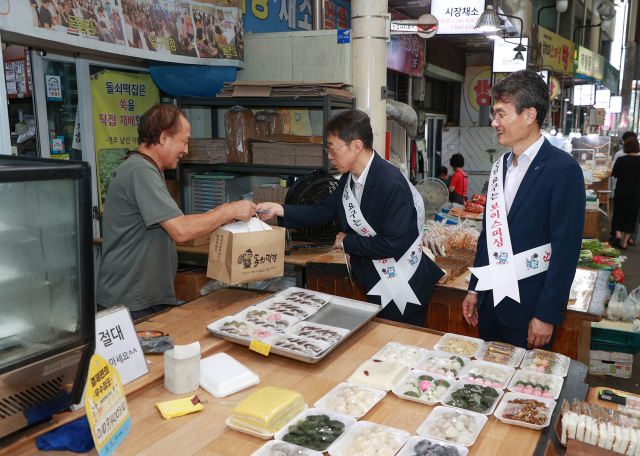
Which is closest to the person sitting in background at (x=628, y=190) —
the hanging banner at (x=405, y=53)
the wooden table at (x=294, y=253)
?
the hanging banner at (x=405, y=53)

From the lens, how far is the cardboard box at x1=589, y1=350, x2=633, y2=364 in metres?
4.79

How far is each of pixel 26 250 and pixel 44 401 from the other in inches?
17.4

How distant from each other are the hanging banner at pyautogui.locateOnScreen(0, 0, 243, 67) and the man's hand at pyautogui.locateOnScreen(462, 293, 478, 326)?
3014 millimetres

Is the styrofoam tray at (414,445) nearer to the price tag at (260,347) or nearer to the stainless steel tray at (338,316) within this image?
the stainless steel tray at (338,316)

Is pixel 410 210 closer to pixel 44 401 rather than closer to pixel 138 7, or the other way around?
A: pixel 44 401

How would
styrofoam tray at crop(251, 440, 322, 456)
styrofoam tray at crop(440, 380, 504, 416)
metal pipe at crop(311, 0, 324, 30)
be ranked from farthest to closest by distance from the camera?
1. metal pipe at crop(311, 0, 324, 30)
2. styrofoam tray at crop(440, 380, 504, 416)
3. styrofoam tray at crop(251, 440, 322, 456)

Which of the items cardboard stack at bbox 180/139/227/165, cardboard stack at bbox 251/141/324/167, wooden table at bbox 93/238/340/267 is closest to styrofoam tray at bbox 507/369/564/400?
wooden table at bbox 93/238/340/267

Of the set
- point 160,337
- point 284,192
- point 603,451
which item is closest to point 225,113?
point 284,192

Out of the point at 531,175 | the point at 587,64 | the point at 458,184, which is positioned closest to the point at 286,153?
the point at 531,175

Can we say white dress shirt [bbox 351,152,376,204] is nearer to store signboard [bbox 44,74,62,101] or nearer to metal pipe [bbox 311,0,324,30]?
store signboard [bbox 44,74,62,101]

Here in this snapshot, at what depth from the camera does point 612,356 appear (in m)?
4.83

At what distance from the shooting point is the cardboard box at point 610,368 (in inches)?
189

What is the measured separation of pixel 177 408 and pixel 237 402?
21cm

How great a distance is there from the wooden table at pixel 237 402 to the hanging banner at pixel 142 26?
2.06 meters
